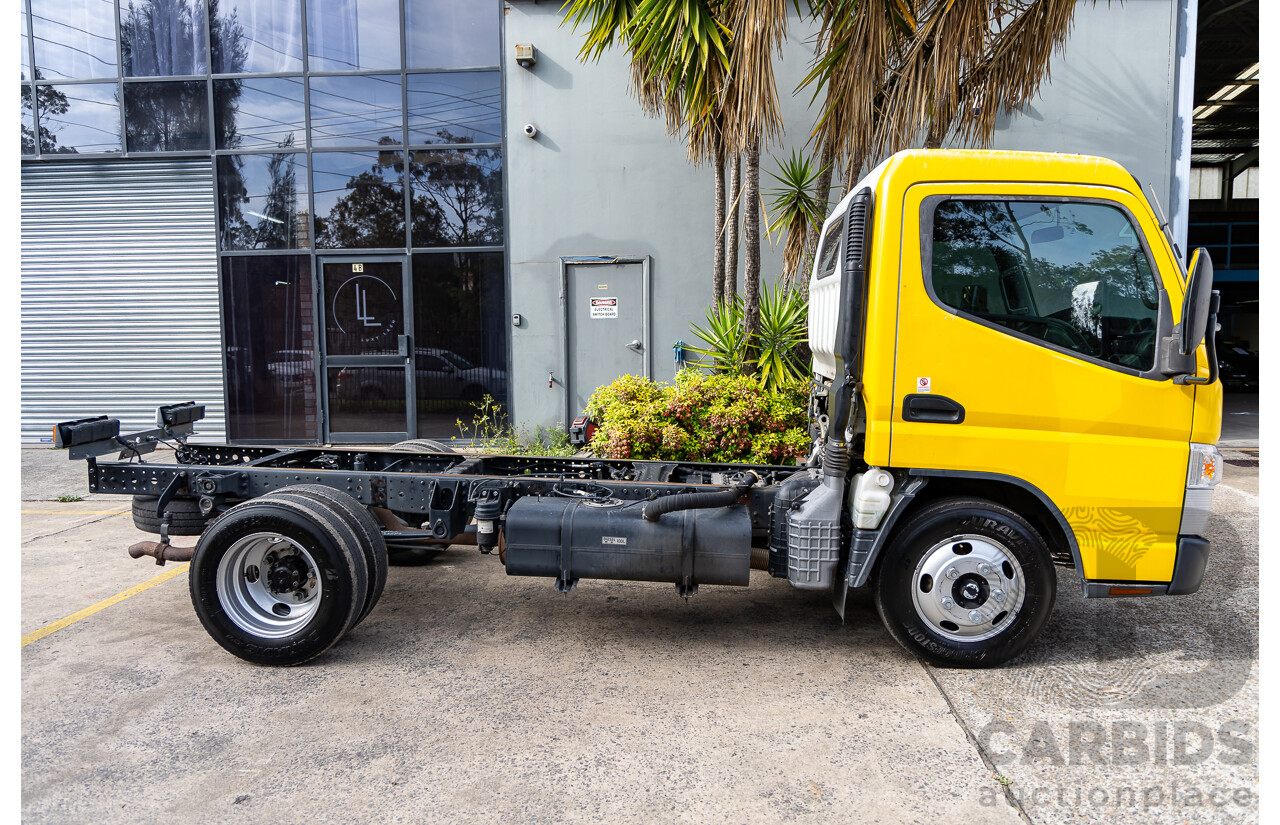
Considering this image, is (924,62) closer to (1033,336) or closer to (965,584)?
(1033,336)

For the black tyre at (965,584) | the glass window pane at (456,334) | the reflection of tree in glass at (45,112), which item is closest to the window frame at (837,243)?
the black tyre at (965,584)

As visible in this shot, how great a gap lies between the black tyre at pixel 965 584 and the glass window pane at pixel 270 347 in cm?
898

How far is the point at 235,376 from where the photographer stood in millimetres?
10742

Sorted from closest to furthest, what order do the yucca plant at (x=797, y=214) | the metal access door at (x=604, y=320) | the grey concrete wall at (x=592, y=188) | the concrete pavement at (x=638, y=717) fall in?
1. the concrete pavement at (x=638, y=717)
2. the yucca plant at (x=797, y=214)
3. the grey concrete wall at (x=592, y=188)
4. the metal access door at (x=604, y=320)

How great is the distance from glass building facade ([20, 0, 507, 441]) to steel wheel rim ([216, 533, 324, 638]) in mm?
6241

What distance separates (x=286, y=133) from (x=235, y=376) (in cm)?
351

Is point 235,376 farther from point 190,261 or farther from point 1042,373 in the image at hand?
point 1042,373

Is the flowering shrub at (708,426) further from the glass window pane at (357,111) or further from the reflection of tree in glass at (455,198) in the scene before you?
the glass window pane at (357,111)

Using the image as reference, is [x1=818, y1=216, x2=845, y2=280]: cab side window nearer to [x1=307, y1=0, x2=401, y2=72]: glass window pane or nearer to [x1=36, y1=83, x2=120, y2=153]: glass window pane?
[x1=307, y1=0, x2=401, y2=72]: glass window pane

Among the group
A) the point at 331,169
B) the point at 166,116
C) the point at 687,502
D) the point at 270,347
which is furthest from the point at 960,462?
the point at 166,116

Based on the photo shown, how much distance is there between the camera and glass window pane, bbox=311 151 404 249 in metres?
10.2

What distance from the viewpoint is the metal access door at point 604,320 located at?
32.3 ft

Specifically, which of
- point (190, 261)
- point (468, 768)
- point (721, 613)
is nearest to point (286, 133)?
point (190, 261)

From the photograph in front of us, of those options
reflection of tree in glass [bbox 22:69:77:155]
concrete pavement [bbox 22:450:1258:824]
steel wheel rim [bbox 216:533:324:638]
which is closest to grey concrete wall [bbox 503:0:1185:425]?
concrete pavement [bbox 22:450:1258:824]
